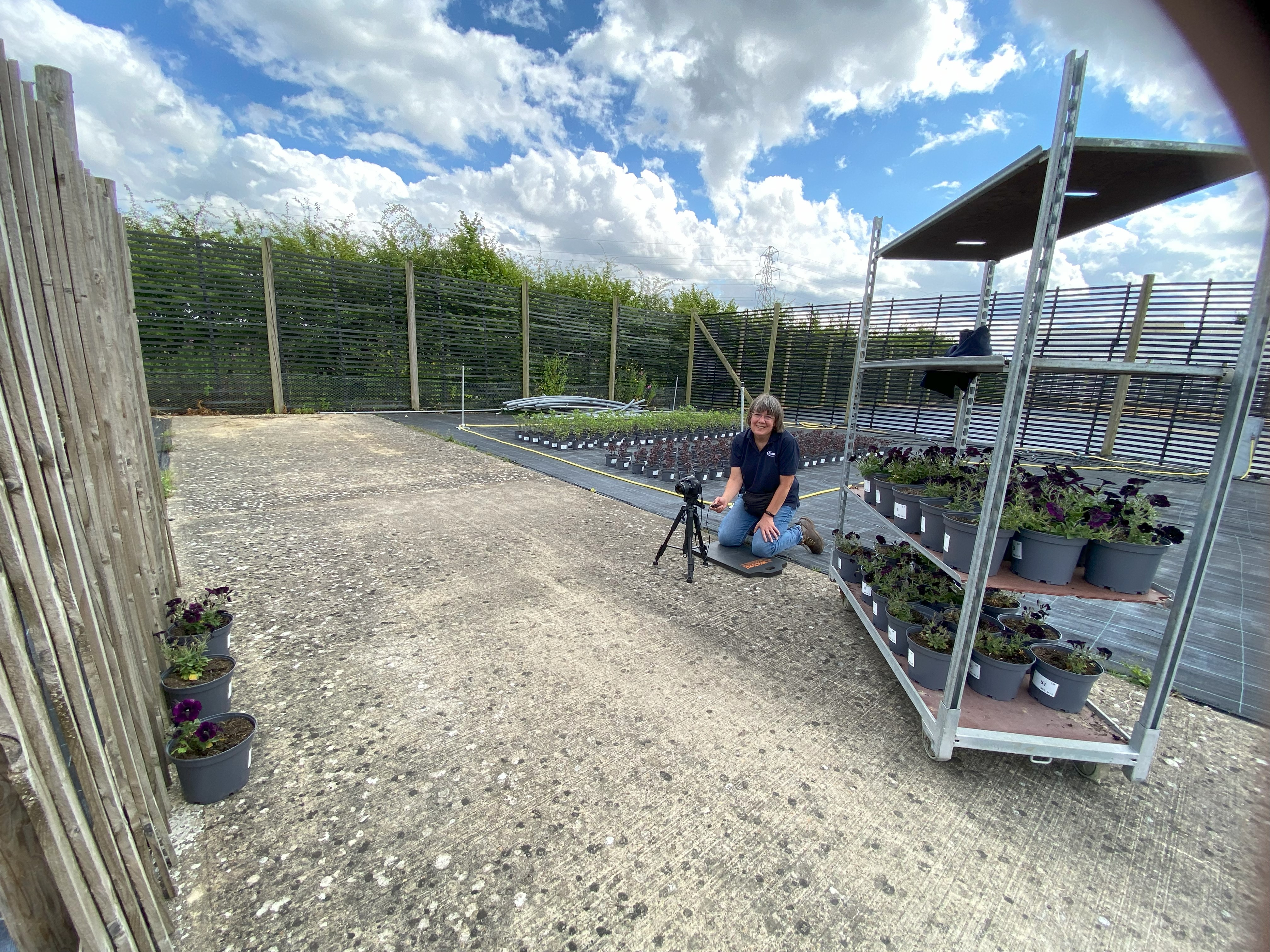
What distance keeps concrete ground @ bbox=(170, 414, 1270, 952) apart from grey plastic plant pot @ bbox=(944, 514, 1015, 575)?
2.54 ft

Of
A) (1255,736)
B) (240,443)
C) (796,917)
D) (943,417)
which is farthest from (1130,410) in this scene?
(240,443)

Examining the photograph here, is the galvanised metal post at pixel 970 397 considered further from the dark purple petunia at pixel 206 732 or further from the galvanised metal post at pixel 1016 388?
the dark purple petunia at pixel 206 732

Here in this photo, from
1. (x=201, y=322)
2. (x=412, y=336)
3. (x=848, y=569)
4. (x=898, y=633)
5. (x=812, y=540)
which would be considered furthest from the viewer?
(x=412, y=336)

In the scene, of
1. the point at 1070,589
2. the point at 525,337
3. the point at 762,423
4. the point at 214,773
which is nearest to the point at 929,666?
the point at 1070,589

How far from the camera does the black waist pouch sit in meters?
4.18

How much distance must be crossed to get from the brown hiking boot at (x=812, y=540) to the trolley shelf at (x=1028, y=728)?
2.09 m

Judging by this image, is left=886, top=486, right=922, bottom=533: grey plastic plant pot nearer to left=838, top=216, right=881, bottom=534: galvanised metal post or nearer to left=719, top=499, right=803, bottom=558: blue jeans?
left=838, top=216, right=881, bottom=534: galvanised metal post

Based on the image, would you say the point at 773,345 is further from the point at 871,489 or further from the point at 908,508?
the point at 908,508

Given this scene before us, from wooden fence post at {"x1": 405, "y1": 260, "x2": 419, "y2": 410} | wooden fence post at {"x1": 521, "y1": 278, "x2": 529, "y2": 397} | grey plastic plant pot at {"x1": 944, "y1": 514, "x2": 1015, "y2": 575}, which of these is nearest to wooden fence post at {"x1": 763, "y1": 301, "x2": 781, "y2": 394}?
wooden fence post at {"x1": 521, "y1": 278, "x2": 529, "y2": 397}

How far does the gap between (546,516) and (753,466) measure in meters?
2.10

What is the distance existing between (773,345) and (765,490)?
10800 millimetres

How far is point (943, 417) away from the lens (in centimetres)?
1133

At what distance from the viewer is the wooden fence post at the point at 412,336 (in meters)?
11.6

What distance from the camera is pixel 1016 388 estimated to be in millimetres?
1712
